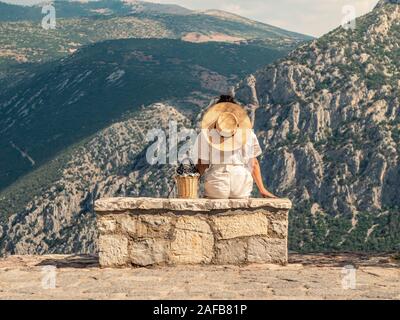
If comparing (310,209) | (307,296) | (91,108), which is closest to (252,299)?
(307,296)

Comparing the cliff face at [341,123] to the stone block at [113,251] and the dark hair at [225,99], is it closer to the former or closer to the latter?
the dark hair at [225,99]

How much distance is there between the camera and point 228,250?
12.2 metres

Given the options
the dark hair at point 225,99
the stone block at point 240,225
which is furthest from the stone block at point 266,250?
the dark hair at point 225,99

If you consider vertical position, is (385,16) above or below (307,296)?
above

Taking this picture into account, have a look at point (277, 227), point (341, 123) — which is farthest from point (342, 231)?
point (277, 227)

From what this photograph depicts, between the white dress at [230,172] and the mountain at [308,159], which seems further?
the mountain at [308,159]

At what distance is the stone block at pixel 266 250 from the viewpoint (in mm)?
12250

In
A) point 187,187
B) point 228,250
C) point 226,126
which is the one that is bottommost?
point 228,250

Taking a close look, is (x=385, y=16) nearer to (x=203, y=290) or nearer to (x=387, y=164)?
(x=387, y=164)

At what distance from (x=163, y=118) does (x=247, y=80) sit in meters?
17.7

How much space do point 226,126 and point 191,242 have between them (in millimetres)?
1979

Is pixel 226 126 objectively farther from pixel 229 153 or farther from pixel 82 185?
pixel 82 185

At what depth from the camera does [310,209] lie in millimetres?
113812

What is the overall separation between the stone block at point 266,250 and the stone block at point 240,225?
0.12m
